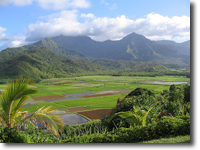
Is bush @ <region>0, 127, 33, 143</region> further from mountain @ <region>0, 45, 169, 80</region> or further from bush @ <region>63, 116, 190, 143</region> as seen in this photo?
mountain @ <region>0, 45, 169, 80</region>

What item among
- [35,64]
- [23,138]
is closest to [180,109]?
[23,138]

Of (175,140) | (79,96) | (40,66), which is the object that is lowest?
(79,96)

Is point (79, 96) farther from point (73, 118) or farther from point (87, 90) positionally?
point (73, 118)

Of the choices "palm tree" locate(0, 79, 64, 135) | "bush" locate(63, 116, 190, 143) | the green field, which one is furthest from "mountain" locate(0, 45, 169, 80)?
"bush" locate(63, 116, 190, 143)

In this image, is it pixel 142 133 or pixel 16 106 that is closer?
pixel 16 106

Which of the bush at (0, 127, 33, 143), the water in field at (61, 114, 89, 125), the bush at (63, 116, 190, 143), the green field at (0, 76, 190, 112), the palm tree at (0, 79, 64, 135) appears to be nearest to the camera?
the bush at (0, 127, 33, 143)

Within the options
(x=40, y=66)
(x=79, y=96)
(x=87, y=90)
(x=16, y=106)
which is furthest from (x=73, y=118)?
Answer: (x=40, y=66)

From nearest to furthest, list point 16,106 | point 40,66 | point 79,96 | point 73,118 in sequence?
1. point 16,106
2. point 73,118
3. point 79,96
4. point 40,66

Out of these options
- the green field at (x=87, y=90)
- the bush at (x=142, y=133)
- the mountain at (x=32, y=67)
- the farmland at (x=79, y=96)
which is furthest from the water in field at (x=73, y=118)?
the mountain at (x=32, y=67)

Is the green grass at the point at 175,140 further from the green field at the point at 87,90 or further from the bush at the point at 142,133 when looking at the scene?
the green field at the point at 87,90
